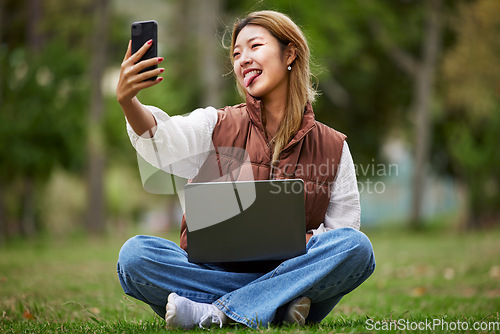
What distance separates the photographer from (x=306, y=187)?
2990mm

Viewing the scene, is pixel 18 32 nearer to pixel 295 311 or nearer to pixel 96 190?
pixel 96 190

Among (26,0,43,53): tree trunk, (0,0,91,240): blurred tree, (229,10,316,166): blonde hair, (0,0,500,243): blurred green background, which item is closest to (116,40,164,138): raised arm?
(229,10,316,166): blonde hair

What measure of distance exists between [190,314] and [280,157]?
85 centimetres

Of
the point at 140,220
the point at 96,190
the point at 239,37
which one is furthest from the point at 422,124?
the point at 140,220

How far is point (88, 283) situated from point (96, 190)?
9172 millimetres

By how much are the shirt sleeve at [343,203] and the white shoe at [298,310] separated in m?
0.39

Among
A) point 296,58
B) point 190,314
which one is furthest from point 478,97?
point 190,314

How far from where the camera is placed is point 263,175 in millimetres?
2994

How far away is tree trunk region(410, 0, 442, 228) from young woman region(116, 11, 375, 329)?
1282 cm

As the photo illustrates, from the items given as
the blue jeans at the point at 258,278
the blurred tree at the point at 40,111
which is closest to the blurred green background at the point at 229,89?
the blurred tree at the point at 40,111

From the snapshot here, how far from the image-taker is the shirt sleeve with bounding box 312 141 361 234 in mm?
3086

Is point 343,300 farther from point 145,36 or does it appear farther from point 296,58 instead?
point 145,36

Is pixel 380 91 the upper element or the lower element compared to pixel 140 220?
upper

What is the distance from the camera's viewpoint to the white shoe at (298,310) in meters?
2.82
